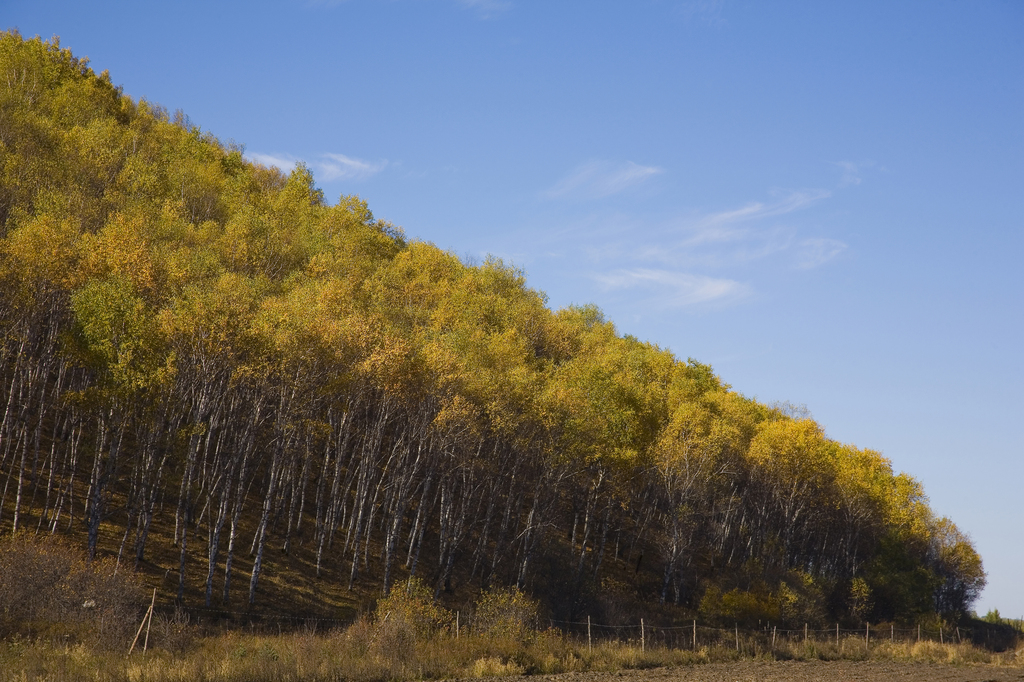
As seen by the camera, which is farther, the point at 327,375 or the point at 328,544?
the point at 328,544

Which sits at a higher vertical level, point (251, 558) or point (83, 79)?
point (83, 79)

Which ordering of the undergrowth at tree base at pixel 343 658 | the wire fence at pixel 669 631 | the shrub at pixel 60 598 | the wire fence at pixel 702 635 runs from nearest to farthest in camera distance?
the undergrowth at tree base at pixel 343 658 < the shrub at pixel 60 598 < the wire fence at pixel 669 631 < the wire fence at pixel 702 635

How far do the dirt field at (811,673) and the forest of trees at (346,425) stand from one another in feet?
39.7

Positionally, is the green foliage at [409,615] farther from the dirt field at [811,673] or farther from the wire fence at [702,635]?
the wire fence at [702,635]

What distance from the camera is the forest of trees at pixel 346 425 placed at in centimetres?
3825

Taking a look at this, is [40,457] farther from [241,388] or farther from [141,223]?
[141,223]

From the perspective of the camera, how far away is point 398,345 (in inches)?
1781

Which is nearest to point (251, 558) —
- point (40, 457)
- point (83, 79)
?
point (40, 457)

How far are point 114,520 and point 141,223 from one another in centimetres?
2756

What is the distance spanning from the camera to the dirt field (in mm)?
32969

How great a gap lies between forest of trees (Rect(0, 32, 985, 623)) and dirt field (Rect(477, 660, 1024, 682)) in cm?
1211

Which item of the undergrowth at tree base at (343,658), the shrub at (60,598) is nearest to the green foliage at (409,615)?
the undergrowth at tree base at (343,658)

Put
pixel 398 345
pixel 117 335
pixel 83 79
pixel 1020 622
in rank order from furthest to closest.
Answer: pixel 83 79, pixel 1020 622, pixel 398 345, pixel 117 335

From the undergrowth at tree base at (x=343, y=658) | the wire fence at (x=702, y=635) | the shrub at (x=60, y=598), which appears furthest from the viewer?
the wire fence at (x=702, y=635)
